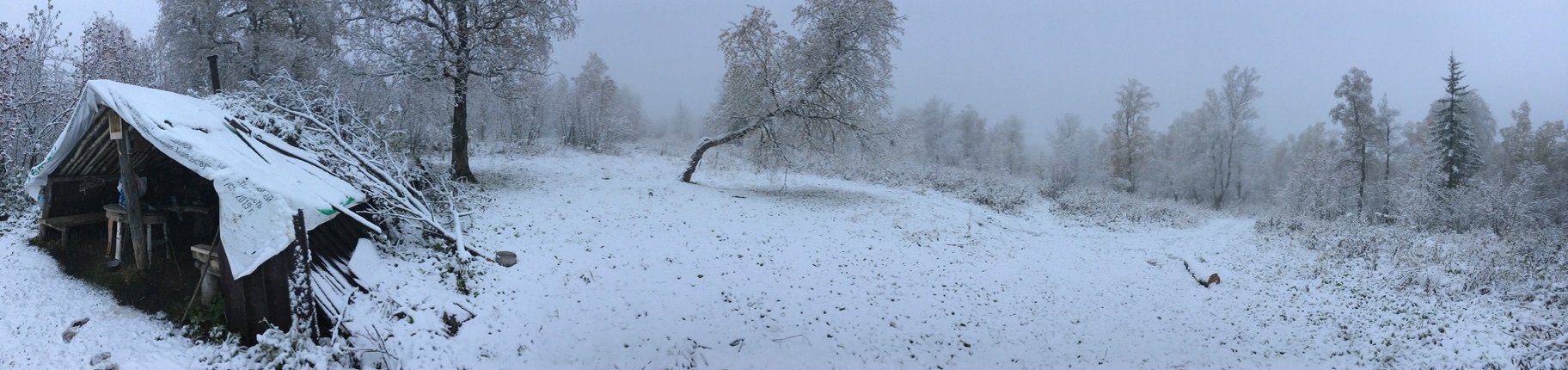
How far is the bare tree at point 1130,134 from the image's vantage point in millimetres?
32750

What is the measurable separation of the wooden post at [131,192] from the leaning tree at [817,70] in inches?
491

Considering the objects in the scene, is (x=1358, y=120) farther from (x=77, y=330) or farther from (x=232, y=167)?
(x=77, y=330)

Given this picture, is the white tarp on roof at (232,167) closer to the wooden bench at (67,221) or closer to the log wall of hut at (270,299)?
the log wall of hut at (270,299)

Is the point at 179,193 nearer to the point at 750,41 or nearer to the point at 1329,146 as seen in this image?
the point at 750,41

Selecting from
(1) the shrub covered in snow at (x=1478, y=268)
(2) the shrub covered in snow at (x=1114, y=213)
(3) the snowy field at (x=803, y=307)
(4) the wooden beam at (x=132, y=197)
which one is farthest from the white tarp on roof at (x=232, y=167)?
(2) the shrub covered in snow at (x=1114, y=213)

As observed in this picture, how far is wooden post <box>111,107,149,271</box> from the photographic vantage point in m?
7.63

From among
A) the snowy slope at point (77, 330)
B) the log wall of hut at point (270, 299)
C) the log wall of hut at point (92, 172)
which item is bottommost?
the snowy slope at point (77, 330)

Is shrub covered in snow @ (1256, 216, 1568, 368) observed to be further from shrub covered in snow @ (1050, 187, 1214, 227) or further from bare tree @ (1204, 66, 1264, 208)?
bare tree @ (1204, 66, 1264, 208)

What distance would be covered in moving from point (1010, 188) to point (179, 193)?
86.5 feet

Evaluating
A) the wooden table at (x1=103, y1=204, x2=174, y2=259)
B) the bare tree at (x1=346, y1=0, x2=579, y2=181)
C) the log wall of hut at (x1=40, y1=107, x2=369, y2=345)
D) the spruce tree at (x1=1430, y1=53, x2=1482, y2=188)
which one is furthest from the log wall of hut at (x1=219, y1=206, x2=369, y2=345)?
the spruce tree at (x1=1430, y1=53, x2=1482, y2=188)

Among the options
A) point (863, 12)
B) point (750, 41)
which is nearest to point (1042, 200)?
point (863, 12)

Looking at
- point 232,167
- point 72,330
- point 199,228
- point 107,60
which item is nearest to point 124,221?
point 199,228

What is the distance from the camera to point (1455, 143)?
846 inches

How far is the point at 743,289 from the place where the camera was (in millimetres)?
9023
